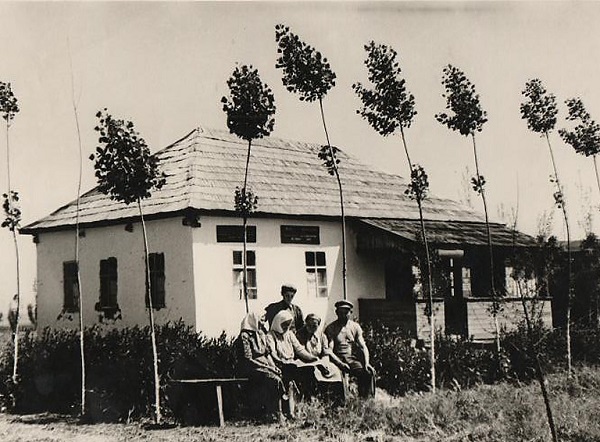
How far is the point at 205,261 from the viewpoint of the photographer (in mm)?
16016

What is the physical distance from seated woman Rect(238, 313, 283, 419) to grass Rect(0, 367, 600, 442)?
35cm

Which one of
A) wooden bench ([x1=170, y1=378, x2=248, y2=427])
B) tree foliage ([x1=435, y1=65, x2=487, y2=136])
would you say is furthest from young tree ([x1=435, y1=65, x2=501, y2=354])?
wooden bench ([x1=170, y1=378, x2=248, y2=427])

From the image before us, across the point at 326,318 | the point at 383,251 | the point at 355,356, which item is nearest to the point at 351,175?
the point at 383,251

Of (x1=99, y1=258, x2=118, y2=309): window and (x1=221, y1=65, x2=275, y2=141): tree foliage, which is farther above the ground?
(x1=221, y1=65, x2=275, y2=141): tree foliage

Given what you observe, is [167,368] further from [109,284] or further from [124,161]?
[109,284]

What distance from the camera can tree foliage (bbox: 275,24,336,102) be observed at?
13.5 m

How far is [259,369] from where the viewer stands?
10.7 m

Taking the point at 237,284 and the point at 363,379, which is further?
the point at 237,284

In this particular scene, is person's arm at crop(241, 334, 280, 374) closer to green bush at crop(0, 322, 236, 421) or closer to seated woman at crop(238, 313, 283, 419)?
seated woman at crop(238, 313, 283, 419)

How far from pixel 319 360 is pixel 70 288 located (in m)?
10.4

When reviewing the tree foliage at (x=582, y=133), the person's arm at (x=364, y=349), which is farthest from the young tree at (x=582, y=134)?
the person's arm at (x=364, y=349)

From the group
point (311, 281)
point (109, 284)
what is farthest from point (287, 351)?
point (109, 284)

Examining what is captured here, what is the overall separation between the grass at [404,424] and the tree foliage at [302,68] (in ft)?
19.5

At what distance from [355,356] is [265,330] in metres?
1.84
